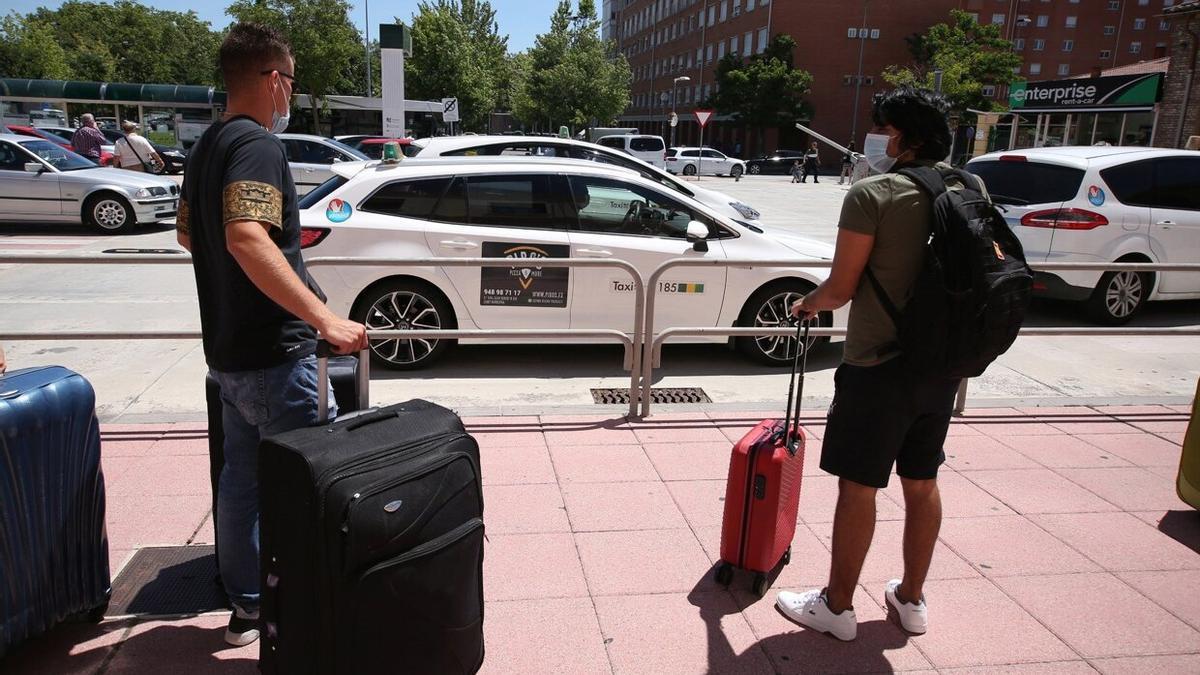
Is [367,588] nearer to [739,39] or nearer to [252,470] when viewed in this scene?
[252,470]

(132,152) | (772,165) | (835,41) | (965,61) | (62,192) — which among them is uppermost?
(835,41)

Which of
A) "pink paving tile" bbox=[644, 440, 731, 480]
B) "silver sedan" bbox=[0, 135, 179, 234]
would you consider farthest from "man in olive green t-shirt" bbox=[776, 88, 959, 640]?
"silver sedan" bbox=[0, 135, 179, 234]

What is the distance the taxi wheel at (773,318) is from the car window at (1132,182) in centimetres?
399

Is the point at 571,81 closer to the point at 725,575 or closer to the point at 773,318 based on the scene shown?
the point at 773,318

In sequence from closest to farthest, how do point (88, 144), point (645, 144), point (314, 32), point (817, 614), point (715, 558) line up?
point (817, 614) < point (715, 558) < point (88, 144) < point (645, 144) < point (314, 32)

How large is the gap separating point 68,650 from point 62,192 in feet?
42.6

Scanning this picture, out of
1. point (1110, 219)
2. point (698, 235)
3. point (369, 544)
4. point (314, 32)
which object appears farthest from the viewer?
point (314, 32)

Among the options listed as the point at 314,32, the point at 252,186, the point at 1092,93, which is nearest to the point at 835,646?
the point at 252,186

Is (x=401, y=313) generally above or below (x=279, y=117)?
below

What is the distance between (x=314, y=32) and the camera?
1657 inches

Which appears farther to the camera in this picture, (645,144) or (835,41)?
(835,41)

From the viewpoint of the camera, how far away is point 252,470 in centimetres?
267

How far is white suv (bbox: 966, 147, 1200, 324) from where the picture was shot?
325 inches

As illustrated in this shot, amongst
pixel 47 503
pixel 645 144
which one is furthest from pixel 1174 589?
pixel 645 144
